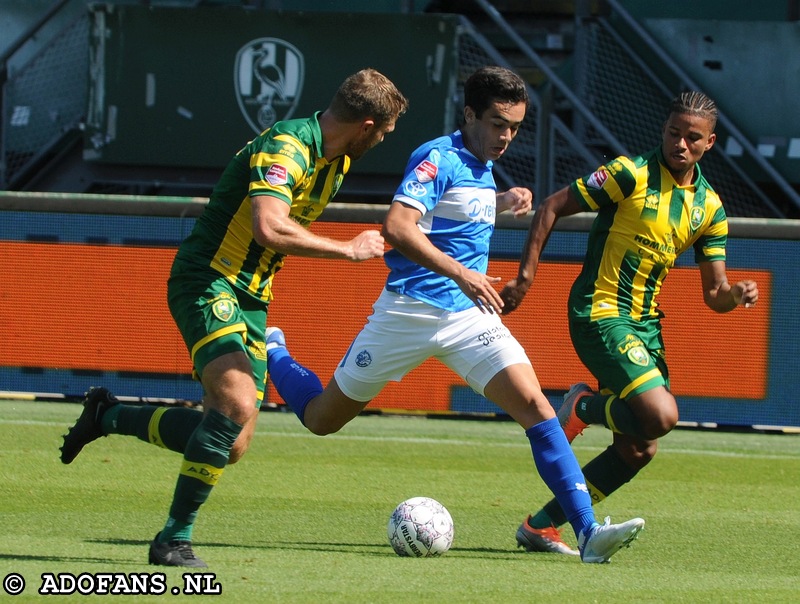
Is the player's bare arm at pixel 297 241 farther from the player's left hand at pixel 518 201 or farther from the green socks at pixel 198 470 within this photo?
the player's left hand at pixel 518 201

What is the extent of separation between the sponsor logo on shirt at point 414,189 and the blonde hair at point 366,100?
0.33 meters

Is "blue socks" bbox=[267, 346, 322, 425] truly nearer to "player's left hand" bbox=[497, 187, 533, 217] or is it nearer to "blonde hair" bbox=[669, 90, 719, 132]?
"player's left hand" bbox=[497, 187, 533, 217]

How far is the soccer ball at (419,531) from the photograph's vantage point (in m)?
5.73

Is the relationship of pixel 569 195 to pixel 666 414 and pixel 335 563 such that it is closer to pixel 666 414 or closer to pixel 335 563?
pixel 666 414

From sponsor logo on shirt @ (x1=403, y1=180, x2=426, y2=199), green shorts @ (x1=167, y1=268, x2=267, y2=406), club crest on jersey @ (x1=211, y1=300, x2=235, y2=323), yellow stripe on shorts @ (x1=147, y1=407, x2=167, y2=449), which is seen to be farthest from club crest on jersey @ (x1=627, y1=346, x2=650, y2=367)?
yellow stripe on shorts @ (x1=147, y1=407, x2=167, y2=449)

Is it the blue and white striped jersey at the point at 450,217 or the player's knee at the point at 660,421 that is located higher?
the blue and white striped jersey at the point at 450,217

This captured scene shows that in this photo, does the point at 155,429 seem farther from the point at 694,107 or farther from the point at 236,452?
the point at 694,107

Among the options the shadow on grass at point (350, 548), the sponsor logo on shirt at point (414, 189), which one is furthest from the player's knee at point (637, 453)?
the sponsor logo on shirt at point (414, 189)

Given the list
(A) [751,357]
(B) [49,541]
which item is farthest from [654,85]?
(B) [49,541]

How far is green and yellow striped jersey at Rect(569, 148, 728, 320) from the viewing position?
654 centimetres

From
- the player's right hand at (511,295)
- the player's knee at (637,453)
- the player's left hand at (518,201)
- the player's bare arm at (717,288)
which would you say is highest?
the player's left hand at (518,201)

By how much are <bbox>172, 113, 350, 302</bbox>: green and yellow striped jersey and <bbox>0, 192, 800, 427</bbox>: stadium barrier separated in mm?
5030

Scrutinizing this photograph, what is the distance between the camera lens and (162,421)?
19.4 feet

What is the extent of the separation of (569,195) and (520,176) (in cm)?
723
